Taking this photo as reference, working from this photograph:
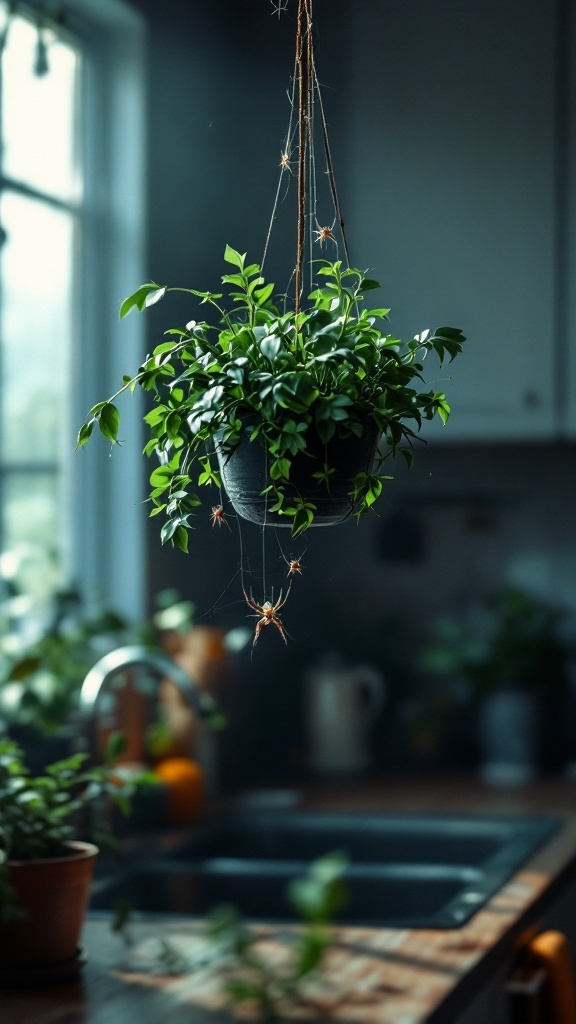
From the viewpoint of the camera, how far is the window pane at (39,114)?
219 centimetres

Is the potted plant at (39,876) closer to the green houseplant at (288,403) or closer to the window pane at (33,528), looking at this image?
the green houseplant at (288,403)

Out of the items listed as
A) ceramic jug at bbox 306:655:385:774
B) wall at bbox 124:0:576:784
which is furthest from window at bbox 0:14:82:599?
ceramic jug at bbox 306:655:385:774

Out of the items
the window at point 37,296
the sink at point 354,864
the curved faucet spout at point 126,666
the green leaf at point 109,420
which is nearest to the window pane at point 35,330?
the window at point 37,296

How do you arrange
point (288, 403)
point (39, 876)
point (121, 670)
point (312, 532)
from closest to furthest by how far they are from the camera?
point (288, 403), point (39, 876), point (121, 670), point (312, 532)

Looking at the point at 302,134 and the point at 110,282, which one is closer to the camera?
the point at 302,134

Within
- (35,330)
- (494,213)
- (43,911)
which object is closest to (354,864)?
(43,911)

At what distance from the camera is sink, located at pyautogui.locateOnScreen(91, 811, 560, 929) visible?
190 cm

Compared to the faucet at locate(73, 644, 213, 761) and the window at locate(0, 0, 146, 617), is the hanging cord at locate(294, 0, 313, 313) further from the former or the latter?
the window at locate(0, 0, 146, 617)

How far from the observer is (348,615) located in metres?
3.04

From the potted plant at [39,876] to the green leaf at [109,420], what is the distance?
585 mm

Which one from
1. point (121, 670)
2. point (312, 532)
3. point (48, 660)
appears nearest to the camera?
point (121, 670)

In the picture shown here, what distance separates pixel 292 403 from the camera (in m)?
0.83

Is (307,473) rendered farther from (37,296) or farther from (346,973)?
(37,296)

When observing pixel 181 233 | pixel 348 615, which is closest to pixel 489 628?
pixel 348 615
